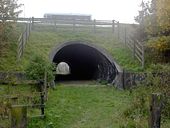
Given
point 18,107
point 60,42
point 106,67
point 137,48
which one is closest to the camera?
point 18,107

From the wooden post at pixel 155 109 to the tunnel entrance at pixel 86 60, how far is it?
15.5 meters

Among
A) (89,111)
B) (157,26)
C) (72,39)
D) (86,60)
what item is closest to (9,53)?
(72,39)

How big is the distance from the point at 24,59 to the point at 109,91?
598 centimetres

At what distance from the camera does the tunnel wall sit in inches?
918

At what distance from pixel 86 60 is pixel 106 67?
834 cm

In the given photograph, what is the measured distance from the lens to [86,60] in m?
34.8

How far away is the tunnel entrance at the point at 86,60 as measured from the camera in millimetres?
25641

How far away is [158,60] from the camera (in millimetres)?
24594

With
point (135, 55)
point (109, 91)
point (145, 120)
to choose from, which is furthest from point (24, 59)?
point (145, 120)

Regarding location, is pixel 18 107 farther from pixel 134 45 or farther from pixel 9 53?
pixel 134 45

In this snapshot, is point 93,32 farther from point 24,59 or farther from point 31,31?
point 24,59

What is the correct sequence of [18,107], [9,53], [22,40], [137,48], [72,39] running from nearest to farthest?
1. [18,107]
2. [9,53]
3. [22,40]
4. [137,48]
5. [72,39]

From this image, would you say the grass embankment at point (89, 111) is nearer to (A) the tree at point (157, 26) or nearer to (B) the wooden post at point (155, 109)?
(B) the wooden post at point (155, 109)

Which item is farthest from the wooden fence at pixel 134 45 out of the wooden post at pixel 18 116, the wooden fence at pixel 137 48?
the wooden post at pixel 18 116
